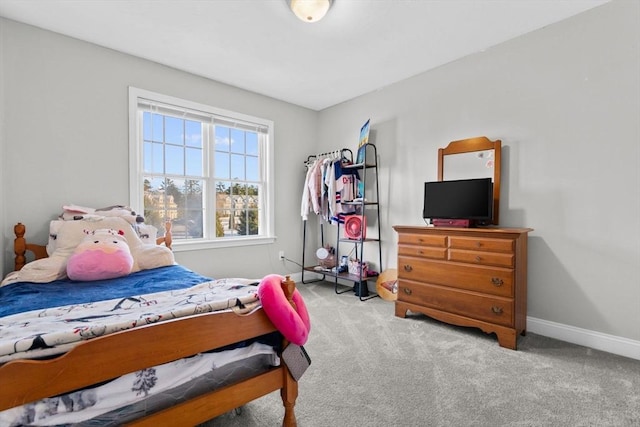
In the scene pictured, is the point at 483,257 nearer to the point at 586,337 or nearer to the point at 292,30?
the point at 586,337

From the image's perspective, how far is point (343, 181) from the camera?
384 cm

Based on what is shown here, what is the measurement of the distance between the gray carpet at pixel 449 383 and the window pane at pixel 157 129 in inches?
101

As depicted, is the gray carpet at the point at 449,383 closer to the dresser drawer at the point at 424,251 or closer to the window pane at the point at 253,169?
the dresser drawer at the point at 424,251

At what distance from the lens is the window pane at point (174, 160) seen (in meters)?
3.34

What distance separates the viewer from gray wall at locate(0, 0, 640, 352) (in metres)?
2.22

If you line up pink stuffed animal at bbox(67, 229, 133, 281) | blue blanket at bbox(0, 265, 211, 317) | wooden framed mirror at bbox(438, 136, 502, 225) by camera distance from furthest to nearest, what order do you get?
wooden framed mirror at bbox(438, 136, 502, 225) < pink stuffed animal at bbox(67, 229, 133, 281) < blue blanket at bbox(0, 265, 211, 317)

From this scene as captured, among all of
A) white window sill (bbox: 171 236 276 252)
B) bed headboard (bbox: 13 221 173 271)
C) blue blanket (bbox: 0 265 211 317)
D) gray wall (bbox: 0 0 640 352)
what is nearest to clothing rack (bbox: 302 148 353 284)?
white window sill (bbox: 171 236 276 252)

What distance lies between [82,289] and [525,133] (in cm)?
347

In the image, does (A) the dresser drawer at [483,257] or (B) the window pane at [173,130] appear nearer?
(A) the dresser drawer at [483,257]

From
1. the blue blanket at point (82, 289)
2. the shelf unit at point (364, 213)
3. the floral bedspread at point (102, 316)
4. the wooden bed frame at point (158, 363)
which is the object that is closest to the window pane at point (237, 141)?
the shelf unit at point (364, 213)

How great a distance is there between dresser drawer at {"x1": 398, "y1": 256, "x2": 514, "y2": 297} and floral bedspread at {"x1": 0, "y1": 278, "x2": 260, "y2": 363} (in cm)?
178

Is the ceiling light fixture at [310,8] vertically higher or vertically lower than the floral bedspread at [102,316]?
higher

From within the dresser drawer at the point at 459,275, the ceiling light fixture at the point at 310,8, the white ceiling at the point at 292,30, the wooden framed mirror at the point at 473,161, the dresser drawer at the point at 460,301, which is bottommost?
the dresser drawer at the point at 460,301

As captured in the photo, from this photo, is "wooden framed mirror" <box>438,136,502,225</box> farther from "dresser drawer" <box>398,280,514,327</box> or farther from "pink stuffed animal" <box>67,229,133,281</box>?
"pink stuffed animal" <box>67,229,133,281</box>
